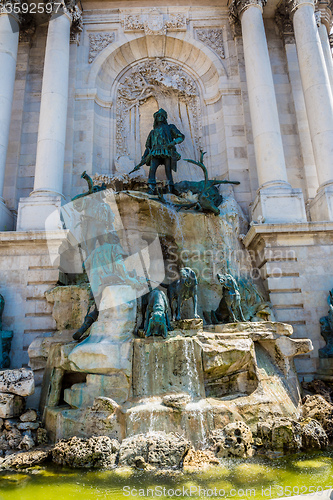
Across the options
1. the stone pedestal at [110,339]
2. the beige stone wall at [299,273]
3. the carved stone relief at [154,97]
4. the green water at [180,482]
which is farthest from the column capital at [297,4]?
the green water at [180,482]

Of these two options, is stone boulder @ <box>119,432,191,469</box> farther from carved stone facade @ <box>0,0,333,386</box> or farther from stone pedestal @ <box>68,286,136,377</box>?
carved stone facade @ <box>0,0,333,386</box>

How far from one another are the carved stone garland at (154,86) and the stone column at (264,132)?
268 cm

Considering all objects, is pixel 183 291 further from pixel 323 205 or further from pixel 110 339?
pixel 323 205

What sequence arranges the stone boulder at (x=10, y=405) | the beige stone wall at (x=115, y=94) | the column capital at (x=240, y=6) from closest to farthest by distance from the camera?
the stone boulder at (x=10, y=405) → the beige stone wall at (x=115, y=94) → the column capital at (x=240, y=6)

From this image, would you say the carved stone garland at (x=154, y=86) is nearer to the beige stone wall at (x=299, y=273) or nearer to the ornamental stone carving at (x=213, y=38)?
the ornamental stone carving at (x=213, y=38)

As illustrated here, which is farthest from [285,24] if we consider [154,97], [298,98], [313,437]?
[313,437]

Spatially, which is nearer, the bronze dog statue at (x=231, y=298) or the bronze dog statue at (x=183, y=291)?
the bronze dog statue at (x=183, y=291)

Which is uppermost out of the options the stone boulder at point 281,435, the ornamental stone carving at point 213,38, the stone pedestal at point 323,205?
the ornamental stone carving at point 213,38

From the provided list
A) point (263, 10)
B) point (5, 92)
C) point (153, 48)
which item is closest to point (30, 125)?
point (5, 92)

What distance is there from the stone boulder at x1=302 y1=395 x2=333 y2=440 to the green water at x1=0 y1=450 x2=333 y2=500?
1371 millimetres

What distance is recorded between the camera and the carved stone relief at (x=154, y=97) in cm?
1447

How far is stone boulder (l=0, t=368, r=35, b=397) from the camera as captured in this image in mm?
6496

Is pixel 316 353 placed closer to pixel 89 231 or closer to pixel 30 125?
pixel 89 231

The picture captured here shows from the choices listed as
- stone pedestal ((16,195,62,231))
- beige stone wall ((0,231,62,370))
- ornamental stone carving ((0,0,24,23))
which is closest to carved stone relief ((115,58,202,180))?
ornamental stone carving ((0,0,24,23))
